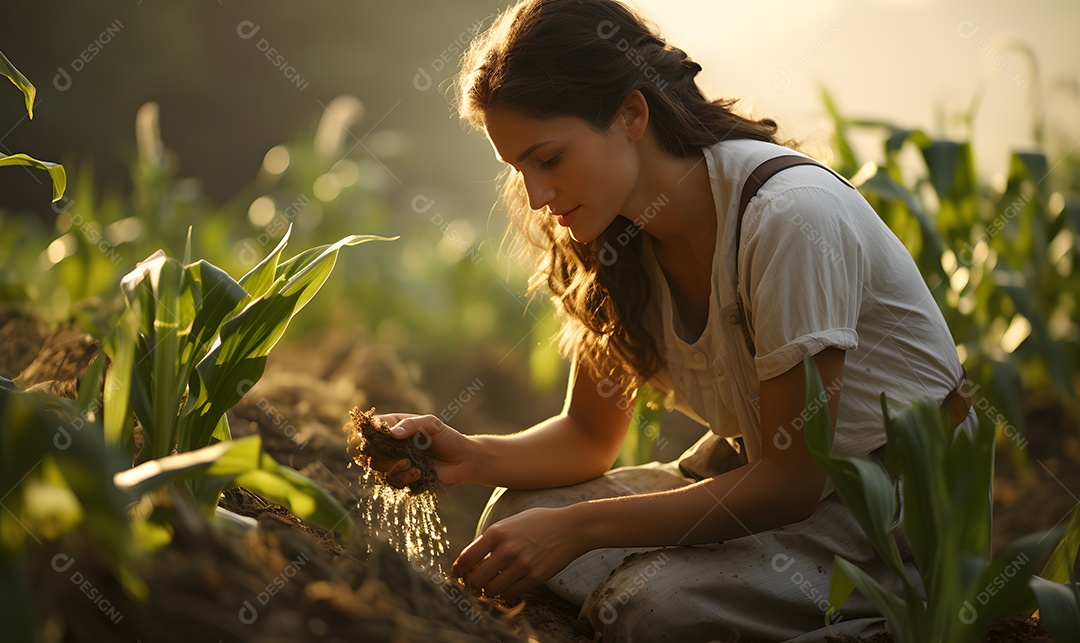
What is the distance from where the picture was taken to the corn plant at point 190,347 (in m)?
1.00

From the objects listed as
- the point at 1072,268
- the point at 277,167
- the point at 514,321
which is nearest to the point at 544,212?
the point at 1072,268

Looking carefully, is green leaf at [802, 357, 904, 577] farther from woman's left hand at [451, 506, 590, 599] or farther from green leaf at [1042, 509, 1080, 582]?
woman's left hand at [451, 506, 590, 599]

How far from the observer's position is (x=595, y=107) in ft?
4.14

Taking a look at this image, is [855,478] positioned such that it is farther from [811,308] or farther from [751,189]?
[751,189]

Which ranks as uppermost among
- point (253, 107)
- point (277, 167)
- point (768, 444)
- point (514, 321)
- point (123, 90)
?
point (123, 90)

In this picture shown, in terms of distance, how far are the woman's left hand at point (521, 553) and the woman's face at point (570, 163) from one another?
0.44 metres

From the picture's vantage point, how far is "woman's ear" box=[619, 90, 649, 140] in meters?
1.28

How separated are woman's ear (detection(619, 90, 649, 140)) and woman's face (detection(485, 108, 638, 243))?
0.5 inches

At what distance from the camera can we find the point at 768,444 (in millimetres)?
1154

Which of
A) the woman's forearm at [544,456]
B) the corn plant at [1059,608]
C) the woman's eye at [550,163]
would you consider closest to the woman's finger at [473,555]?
the woman's forearm at [544,456]

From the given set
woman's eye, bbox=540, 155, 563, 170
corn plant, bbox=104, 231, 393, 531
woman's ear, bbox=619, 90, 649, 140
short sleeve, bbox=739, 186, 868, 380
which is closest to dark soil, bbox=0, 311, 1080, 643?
corn plant, bbox=104, 231, 393, 531

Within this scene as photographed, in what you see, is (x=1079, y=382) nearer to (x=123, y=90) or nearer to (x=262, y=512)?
(x=262, y=512)

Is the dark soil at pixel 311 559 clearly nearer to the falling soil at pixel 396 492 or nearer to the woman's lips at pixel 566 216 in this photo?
the falling soil at pixel 396 492

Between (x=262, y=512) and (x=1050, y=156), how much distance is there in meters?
2.22
